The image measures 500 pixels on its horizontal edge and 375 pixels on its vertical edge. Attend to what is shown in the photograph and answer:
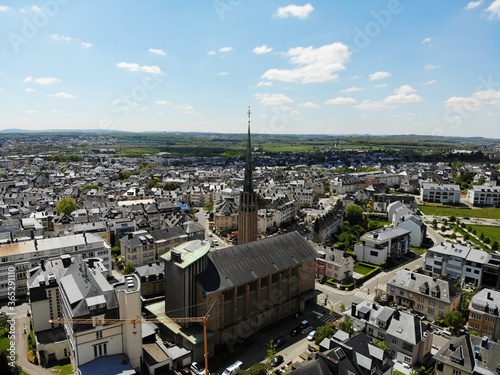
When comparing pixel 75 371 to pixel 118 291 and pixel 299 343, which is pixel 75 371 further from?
pixel 299 343

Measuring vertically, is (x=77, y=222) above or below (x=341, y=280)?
above

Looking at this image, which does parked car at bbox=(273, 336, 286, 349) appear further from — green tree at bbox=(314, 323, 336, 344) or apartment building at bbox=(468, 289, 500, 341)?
apartment building at bbox=(468, 289, 500, 341)

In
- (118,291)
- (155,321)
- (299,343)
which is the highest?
(118,291)

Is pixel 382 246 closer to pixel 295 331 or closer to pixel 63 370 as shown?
pixel 295 331

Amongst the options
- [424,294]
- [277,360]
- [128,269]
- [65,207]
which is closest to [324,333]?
[277,360]

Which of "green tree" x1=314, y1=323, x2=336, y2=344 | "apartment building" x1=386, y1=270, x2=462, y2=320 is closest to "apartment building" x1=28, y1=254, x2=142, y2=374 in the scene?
"green tree" x1=314, y1=323, x2=336, y2=344

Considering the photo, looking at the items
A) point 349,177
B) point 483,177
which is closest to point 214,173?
point 349,177

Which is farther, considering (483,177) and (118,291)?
(483,177)
